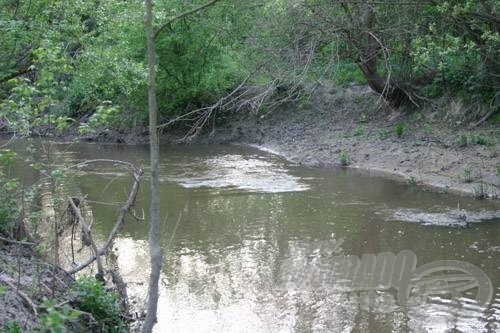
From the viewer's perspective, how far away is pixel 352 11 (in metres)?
16.5

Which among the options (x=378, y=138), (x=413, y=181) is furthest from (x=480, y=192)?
(x=378, y=138)

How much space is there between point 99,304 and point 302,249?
4506 mm

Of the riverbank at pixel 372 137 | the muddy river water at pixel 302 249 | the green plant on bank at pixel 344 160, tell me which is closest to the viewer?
the muddy river water at pixel 302 249

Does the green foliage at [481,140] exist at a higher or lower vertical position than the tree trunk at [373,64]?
lower

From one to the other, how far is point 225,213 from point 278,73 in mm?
3717

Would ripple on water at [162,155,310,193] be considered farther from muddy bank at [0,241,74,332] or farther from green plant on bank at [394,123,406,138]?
muddy bank at [0,241,74,332]

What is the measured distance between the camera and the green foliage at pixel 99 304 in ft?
22.3

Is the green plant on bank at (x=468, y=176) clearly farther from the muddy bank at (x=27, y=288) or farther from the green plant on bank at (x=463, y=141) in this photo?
the muddy bank at (x=27, y=288)

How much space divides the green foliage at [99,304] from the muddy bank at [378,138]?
9093 millimetres

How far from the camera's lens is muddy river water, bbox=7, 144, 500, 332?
7.90 metres

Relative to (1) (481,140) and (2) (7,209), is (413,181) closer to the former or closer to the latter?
(1) (481,140)

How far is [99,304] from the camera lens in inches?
271

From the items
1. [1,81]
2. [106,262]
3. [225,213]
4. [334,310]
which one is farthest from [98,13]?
[334,310]

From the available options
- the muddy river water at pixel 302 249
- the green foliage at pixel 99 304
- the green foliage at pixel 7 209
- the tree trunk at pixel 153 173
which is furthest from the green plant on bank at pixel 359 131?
the tree trunk at pixel 153 173
